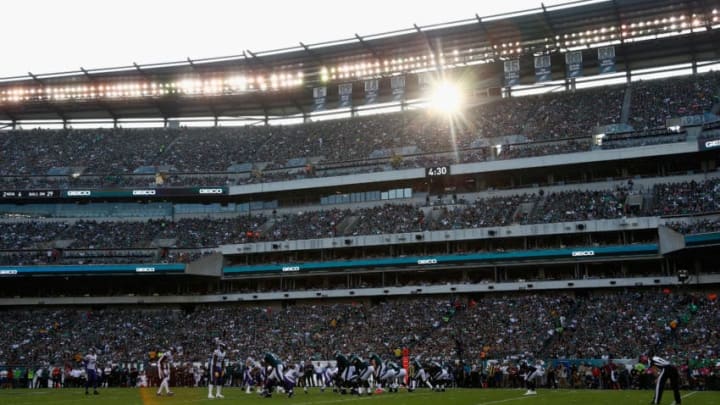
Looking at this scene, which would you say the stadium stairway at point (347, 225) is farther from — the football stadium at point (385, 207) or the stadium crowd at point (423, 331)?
the stadium crowd at point (423, 331)

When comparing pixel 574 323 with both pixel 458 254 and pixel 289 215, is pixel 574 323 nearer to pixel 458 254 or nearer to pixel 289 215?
pixel 458 254

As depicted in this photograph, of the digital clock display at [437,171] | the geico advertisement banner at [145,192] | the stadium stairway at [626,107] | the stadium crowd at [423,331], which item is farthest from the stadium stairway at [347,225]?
the stadium stairway at [626,107]

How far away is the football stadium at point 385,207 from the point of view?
4784 centimetres

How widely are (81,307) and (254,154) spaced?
22.1 metres

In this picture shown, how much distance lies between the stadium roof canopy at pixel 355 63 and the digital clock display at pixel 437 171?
11725mm

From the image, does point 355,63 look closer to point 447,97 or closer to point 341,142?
point 341,142

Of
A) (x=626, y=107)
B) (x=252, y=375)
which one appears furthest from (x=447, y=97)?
(x=252, y=375)

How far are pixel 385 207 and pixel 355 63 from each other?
50.6 ft

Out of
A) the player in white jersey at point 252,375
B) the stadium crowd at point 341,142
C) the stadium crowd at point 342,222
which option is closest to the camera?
the player in white jersey at point 252,375

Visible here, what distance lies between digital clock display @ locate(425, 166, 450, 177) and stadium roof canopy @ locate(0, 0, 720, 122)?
11725 millimetres

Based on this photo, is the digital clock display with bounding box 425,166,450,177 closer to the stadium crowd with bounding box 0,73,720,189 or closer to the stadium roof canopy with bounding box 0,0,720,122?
the stadium crowd with bounding box 0,73,720,189

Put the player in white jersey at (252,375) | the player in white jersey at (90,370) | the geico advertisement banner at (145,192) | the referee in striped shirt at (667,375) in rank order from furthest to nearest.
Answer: the geico advertisement banner at (145,192), the player in white jersey at (90,370), the player in white jersey at (252,375), the referee in striped shirt at (667,375)

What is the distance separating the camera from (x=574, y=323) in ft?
156

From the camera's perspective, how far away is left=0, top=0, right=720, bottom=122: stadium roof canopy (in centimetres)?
6131
